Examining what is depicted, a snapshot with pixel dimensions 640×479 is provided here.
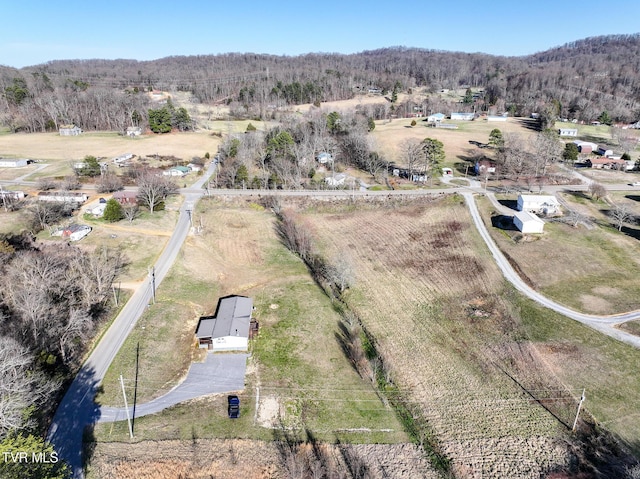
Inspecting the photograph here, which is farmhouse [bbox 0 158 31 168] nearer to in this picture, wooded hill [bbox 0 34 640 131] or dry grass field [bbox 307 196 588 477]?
wooded hill [bbox 0 34 640 131]

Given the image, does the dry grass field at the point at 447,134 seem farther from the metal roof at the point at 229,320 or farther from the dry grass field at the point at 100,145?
the metal roof at the point at 229,320

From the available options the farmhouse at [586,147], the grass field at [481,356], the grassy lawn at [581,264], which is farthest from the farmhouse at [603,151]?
the grass field at [481,356]

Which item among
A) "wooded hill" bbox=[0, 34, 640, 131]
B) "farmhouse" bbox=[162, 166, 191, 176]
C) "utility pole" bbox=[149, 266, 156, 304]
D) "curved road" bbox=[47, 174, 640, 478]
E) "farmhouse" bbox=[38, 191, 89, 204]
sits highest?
"wooded hill" bbox=[0, 34, 640, 131]

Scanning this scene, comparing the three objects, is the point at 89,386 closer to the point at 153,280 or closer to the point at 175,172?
the point at 153,280

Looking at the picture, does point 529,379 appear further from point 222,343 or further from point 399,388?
point 222,343

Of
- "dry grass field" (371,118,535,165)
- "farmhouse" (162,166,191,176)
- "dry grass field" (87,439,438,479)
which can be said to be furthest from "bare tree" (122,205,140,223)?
"dry grass field" (371,118,535,165)

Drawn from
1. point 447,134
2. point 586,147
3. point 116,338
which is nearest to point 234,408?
point 116,338
